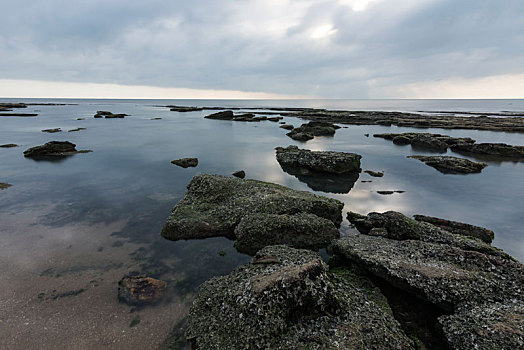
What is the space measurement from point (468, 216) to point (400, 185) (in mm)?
6343

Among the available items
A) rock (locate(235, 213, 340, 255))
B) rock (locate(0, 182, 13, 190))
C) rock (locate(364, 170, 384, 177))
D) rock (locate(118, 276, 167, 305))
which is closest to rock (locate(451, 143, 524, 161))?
rock (locate(364, 170, 384, 177))

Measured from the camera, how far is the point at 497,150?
1399 inches

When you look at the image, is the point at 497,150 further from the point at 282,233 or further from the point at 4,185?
the point at 4,185

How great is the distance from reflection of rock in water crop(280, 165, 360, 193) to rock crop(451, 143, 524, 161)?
25.9m

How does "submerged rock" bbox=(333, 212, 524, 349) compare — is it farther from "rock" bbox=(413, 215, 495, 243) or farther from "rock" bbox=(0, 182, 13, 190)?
"rock" bbox=(0, 182, 13, 190)

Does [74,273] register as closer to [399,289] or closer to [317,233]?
[317,233]

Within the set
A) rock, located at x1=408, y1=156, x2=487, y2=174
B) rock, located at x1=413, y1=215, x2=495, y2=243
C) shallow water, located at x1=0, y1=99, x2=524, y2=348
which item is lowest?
shallow water, located at x1=0, y1=99, x2=524, y2=348

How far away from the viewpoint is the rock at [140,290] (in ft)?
27.2

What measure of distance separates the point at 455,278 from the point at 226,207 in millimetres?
10729

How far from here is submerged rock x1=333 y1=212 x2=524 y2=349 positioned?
6.36 metres

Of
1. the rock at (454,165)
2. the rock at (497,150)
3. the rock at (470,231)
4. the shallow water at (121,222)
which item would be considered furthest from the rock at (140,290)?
the rock at (497,150)

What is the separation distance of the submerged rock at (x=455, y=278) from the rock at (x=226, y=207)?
355cm

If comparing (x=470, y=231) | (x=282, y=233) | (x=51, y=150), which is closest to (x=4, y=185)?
(x=51, y=150)

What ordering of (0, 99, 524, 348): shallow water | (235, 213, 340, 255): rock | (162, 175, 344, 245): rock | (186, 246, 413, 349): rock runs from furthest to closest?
(162, 175, 344, 245): rock → (235, 213, 340, 255): rock → (0, 99, 524, 348): shallow water → (186, 246, 413, 349): rock
